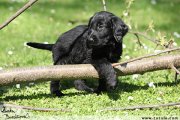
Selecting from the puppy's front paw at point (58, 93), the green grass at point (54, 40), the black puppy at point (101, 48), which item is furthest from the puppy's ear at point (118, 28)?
the puppy's front paw at point (58, 93)

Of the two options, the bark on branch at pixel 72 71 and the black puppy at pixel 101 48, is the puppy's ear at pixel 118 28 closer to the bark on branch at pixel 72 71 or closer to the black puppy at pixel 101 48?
the black puppy at pixel 101 48

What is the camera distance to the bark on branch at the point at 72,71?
19.7ft

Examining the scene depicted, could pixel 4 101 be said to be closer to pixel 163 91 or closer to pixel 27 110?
pixel 27 110

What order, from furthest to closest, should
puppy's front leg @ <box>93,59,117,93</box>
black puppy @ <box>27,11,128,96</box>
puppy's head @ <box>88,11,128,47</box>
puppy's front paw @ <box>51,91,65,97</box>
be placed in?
puppy's front paw @ <box>51,91,65,97</box> → puppy's head @ <box>88,11,128,47</box> → black puppy @ <box>27,11,128,96</box> → puppy's front leg @ <box>93,59,117,93</box>

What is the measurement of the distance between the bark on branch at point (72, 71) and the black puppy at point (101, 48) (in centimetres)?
19

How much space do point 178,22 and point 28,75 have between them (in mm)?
8564

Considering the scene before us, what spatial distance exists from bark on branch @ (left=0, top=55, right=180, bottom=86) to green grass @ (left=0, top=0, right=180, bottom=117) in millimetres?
337

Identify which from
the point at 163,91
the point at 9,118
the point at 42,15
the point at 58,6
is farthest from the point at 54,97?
the point at 58,6

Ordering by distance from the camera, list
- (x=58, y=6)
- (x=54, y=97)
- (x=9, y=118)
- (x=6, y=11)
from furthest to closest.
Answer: (x=58, y=6) < (x=6, y=11) < (x=54, y=97) < (x=9, y=118)

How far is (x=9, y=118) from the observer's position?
5.44 m

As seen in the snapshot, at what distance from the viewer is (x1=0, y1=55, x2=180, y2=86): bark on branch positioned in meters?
6.00

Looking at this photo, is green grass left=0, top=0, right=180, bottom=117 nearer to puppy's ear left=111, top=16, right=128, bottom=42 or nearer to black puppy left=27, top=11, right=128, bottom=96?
black puppy left=27, top=11, right=128, bottom=96

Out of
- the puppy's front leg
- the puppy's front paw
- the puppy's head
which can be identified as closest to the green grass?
the puppy's front paw

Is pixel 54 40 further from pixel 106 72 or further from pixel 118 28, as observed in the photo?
pixel 106 72
